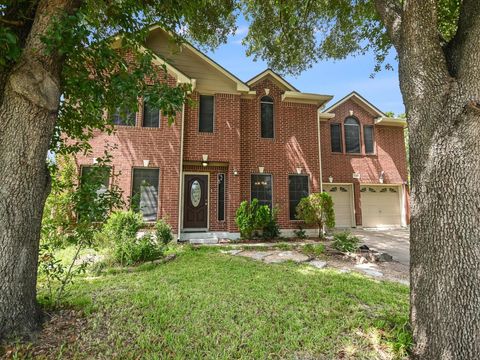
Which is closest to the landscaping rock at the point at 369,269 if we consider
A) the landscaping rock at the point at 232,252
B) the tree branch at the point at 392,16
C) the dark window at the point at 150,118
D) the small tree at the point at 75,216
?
the landscaping rock at the point at 232,252

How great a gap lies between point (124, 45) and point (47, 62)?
1.20 metres

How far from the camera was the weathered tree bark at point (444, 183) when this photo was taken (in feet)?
6.93

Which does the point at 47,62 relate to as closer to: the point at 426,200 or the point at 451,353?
the point at 426,200

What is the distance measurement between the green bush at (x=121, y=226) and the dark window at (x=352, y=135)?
1119 cm

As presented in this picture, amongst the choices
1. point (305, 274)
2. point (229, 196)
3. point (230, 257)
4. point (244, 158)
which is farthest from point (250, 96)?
point (305, 274)

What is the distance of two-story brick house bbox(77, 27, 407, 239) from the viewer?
8711 mm

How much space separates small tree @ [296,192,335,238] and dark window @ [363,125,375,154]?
577cm

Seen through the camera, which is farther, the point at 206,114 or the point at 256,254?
the point at 206,114

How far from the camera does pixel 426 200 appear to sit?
7.71 feet

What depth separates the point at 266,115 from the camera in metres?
10.7

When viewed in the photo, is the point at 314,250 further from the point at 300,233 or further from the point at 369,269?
the point at 300,233

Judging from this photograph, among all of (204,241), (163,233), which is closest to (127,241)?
(163,233)

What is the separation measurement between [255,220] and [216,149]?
3064 mm

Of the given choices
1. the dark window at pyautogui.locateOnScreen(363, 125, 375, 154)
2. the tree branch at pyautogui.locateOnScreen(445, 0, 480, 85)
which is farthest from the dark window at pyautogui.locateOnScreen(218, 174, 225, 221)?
the dark window at pyautogui.locateOnScreen(363, 125, 375, 154)
